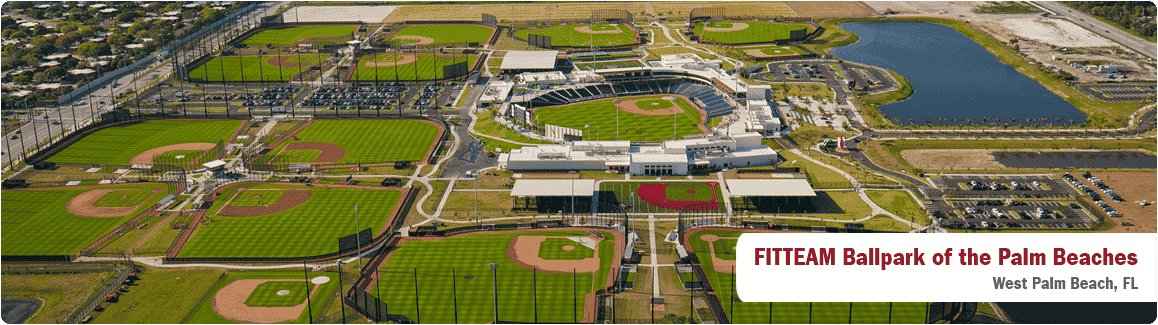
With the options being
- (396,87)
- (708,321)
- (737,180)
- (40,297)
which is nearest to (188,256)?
(40,297)

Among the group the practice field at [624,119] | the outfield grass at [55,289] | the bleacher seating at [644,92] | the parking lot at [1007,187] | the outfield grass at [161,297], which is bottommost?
the outfield grass at [55,289]

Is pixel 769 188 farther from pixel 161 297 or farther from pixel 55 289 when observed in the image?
pixel 55 289

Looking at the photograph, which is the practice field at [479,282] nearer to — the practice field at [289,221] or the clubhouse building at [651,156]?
the practice field at [289,221]

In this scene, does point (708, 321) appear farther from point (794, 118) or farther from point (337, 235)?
point (794, 118)

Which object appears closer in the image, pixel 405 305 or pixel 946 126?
pixel 405 305

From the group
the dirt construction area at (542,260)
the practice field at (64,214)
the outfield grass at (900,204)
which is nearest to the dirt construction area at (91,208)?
the practice field at (64,214)

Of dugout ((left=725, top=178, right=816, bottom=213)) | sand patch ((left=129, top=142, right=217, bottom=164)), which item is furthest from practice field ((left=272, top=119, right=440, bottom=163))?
dugout ((left=725, top=178, right=816, bottom=213))

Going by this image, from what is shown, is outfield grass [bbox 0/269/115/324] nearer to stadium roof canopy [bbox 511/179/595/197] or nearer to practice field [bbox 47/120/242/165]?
practice field [bbox 47/120/242/165]
